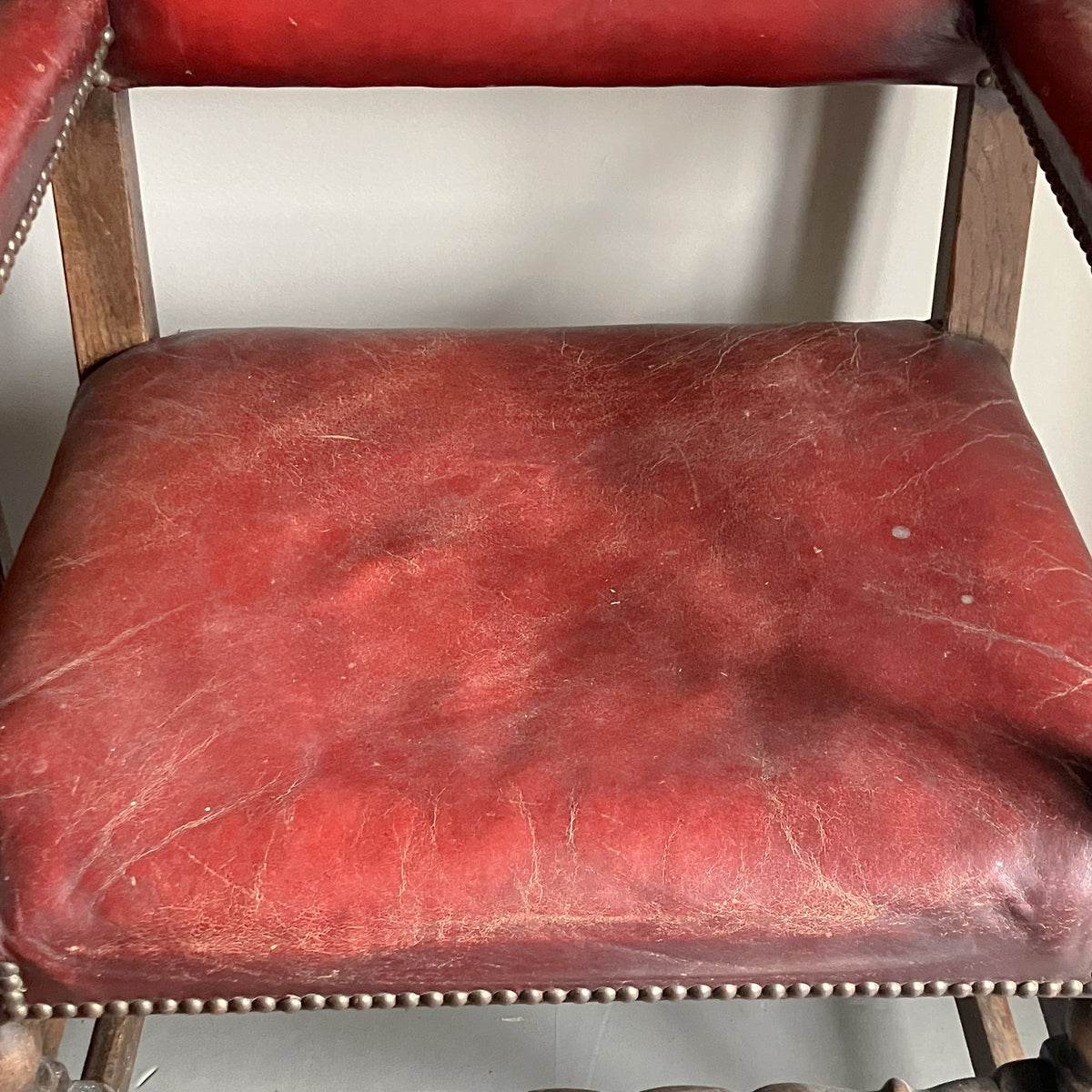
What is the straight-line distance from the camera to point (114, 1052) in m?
0.97

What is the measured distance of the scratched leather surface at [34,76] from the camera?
643 millimetres

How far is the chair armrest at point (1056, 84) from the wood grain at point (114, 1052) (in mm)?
831

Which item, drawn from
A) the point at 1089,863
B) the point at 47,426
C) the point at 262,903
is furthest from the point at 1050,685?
the point at 47,426

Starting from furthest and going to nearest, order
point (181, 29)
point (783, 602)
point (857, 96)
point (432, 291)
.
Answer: point (432, 291) < point (857, 96) < point (181, 29) < point (783, 602)

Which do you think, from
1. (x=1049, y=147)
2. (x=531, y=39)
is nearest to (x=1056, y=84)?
(x=1049, y=147)

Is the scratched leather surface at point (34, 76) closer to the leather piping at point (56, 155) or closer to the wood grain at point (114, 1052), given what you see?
the leather piping at point (56, 155)

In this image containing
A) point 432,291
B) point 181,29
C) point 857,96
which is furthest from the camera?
point 432,291

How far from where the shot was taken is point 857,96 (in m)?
0.99

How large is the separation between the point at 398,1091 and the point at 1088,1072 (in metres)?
0.55

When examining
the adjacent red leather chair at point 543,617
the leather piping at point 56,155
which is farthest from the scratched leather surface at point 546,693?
the leather piping at point 56,155

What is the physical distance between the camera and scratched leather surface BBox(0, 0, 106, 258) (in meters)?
0.64

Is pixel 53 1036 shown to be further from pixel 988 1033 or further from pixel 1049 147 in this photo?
pixel 1049 147

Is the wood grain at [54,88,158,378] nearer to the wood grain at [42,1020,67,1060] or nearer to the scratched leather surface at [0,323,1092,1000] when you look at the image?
the scratched leather surface at [0,323,1092,1000]

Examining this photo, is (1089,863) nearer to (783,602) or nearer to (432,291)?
(783,602)
